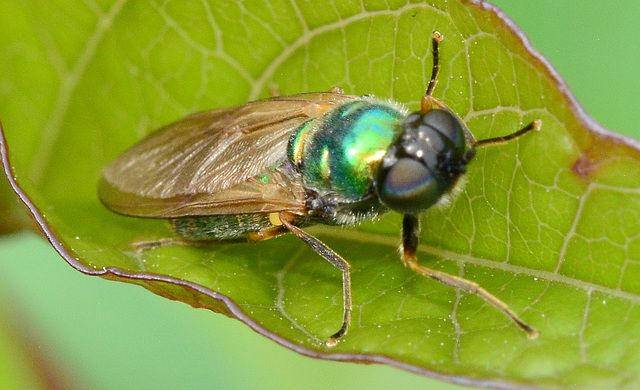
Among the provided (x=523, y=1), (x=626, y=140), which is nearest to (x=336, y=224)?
(x=626, y=140)

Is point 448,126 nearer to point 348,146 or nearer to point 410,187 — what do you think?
point 410,187

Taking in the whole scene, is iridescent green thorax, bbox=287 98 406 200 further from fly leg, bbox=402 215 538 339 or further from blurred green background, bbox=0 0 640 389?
blurred green background, bbox=0 0 640 389

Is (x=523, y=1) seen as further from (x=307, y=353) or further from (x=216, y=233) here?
(x=307, y=353)

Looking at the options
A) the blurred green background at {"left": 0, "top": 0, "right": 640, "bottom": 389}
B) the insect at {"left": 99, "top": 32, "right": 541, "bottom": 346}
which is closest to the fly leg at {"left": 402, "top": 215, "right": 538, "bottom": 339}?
the insect at {"left": 99, "top": 32, "right": 541, "bottom": 346}

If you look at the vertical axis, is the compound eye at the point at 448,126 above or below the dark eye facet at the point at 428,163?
above

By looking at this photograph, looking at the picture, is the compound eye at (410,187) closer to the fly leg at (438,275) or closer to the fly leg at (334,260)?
the fly leg at (438,275)

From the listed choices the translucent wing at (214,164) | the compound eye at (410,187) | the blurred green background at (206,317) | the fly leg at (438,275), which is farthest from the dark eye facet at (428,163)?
the blurred green background at (206,317)
